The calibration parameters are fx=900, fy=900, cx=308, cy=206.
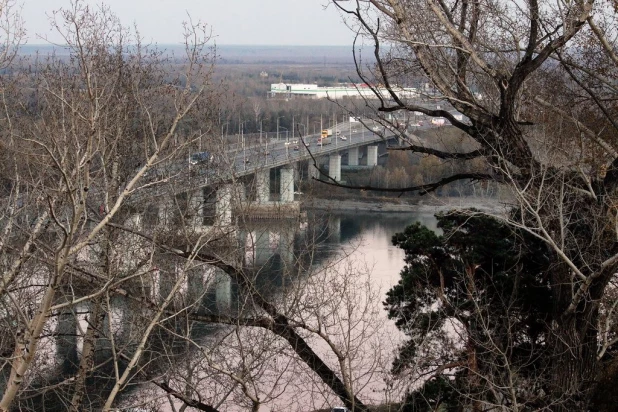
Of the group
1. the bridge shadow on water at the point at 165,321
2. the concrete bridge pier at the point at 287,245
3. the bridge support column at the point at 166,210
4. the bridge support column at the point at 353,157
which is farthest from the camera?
the bridge support column at the point at 353,157

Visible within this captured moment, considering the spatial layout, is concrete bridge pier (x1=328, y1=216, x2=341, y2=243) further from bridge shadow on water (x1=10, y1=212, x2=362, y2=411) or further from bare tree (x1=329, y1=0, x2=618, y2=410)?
bare tree (x1=329, y1=0, x2=618, y2=410)

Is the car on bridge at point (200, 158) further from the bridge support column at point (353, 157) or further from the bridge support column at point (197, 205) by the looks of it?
the bridge support column at point (353, 157)

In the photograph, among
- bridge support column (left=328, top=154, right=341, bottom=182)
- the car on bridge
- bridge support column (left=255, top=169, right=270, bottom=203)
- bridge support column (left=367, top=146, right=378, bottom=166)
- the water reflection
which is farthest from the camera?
bridge support column (left=367, top=146, right=378, bottom=166)

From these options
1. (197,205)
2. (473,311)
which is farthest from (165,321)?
(197,205)

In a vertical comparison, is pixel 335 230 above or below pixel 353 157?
below

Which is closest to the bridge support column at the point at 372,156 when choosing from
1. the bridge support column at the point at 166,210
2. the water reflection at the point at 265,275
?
the water reflection at the point at 265,275

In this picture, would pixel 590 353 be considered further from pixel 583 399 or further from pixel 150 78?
pixel 150 78

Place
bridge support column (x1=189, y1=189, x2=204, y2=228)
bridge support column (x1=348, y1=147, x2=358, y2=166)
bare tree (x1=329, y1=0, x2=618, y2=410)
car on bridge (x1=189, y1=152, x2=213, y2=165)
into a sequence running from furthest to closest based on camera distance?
bridge support column (x1=348, y1=147, x2=358, y2=166), car on bridge (x1=189, y1=152, x2=213, y2=165), bridge support column (x1=189, y1=189, x2=204, y2=228), bare tree (x1=329, y1=0, x2=618, y2=410)

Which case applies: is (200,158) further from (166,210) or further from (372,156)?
(372,156)

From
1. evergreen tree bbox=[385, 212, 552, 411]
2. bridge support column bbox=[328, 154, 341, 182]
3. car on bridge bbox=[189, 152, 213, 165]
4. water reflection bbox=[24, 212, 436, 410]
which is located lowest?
bridge support column bbox=[328, 154, 341, 182]

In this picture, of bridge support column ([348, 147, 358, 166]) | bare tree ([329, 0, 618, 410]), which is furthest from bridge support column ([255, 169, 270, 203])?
bridge support column ([348, 147, 358, 166])

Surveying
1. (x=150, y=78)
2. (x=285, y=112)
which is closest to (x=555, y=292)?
(x=150, y=78)

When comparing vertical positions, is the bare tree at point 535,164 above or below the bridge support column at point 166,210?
above
